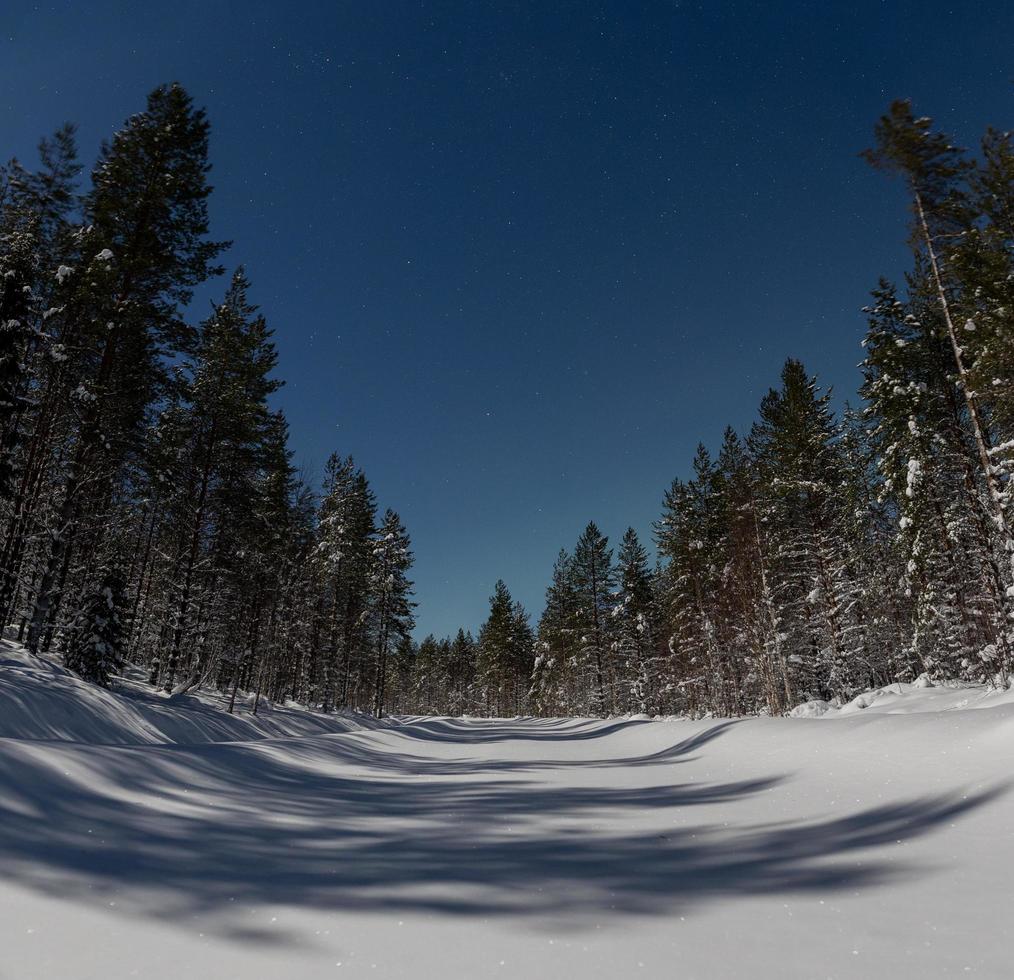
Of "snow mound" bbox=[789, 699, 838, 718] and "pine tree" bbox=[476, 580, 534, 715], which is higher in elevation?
"pine tree" bbox=[476, 580, 534, 715]

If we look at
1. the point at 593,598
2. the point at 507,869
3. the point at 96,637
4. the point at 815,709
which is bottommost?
the point at 507,869

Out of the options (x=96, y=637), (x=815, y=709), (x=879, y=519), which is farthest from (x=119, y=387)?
(x=879, y=519)

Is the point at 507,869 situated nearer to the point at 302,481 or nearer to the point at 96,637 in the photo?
the point at 96,637

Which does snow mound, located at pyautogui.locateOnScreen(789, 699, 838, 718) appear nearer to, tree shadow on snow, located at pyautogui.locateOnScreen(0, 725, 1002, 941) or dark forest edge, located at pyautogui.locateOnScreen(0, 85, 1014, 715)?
dark forest edge, located at pyautogui.locateOnScreen(0, 85, 1014, 715)

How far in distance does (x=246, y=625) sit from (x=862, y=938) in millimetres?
28053

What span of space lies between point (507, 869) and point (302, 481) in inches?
1060

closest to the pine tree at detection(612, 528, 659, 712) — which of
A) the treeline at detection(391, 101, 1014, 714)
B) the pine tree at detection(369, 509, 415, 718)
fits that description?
the treeline at detection(391, 101, 1014, 714)

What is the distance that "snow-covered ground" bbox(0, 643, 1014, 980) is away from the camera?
2.37 m

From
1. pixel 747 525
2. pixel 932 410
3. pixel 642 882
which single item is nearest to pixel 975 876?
pixel 642 882

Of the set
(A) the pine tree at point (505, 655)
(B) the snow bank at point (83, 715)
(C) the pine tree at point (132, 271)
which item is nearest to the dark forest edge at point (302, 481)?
(C) the pine tree at point (132, 271)

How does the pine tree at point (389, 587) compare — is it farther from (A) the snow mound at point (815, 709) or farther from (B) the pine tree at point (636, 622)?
(A) the snow mound at point (815, 709)

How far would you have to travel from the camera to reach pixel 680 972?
2.32m

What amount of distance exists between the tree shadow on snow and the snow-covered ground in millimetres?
24

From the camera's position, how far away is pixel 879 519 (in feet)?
91.6
